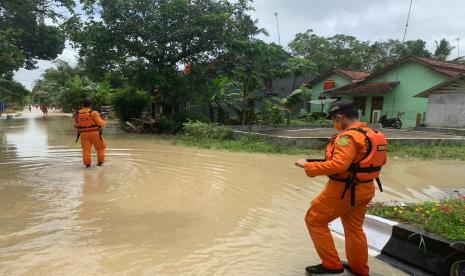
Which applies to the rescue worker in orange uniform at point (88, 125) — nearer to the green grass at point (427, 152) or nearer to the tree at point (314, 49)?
the green grass at point (427, 152)

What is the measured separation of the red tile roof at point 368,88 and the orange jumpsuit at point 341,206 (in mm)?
23184

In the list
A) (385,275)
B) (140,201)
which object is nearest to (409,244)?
(385,275)

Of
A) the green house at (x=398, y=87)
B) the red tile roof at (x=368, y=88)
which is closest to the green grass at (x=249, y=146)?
the green house at (x=398, y=87)

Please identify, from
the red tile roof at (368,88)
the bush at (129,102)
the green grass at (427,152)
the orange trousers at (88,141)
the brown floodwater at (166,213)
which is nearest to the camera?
the brown floodwater at (166,213)

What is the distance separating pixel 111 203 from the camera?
6.35 meters

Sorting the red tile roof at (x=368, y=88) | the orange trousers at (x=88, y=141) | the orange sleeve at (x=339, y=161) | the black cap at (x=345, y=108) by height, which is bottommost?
the orange trousers at (x=88, y=141)

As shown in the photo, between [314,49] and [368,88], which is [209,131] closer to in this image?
[368,88]

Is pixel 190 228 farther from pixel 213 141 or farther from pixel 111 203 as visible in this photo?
pixel 213 141

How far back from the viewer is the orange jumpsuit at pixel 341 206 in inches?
133

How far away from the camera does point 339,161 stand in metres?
3.34

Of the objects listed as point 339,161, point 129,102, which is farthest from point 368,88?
point 339,161

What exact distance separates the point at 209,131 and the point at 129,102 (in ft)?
22.7

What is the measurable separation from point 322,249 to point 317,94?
29.2 meters

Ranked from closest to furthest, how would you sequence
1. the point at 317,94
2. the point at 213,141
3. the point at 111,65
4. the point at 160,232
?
the point at 160,232 → the point at 213,141 → the point at 111,65 → the point at 317,94
